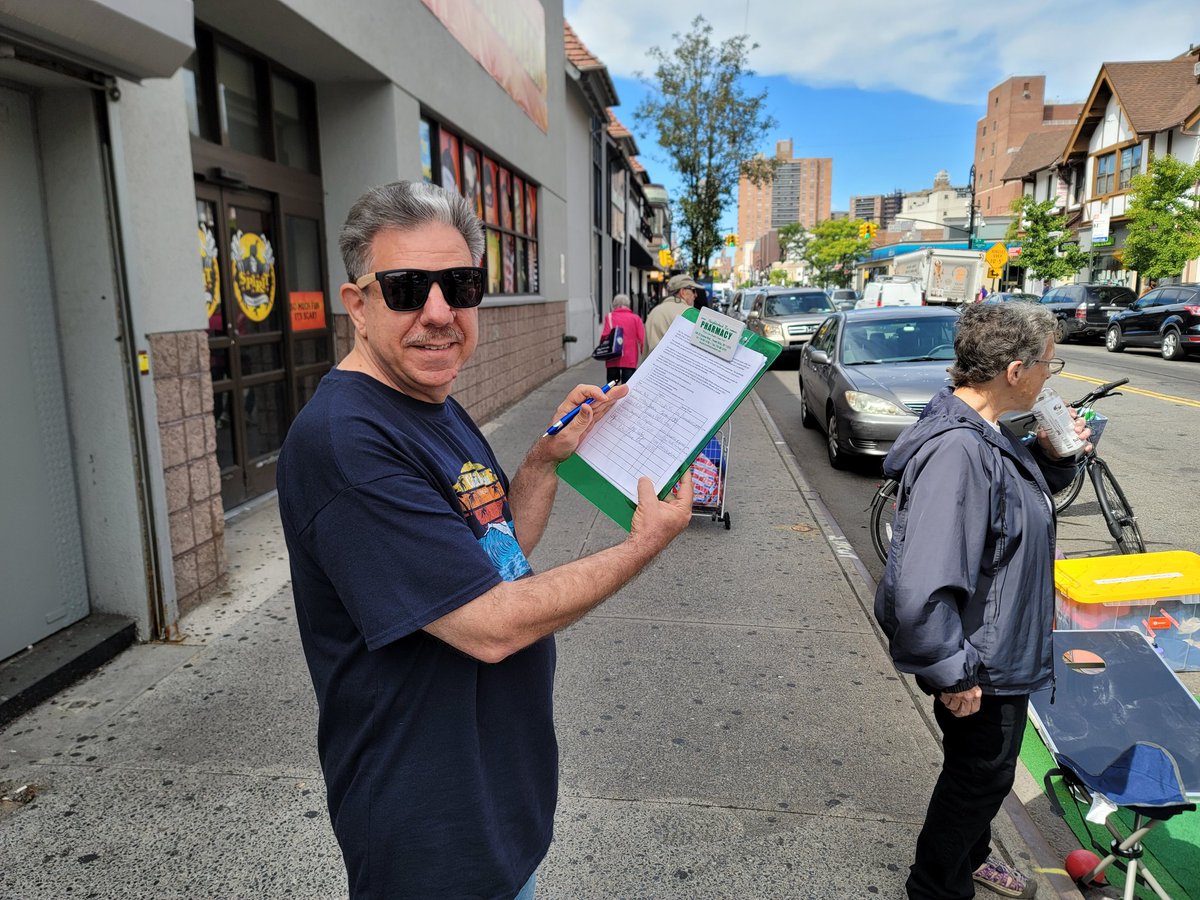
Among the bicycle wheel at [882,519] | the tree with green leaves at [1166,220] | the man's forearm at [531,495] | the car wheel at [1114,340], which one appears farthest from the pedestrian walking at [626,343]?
the tree with green leaves at [1166,220]

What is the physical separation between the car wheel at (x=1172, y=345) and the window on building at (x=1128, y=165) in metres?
20.9

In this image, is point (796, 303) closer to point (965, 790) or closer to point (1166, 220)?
point (1166, 220)

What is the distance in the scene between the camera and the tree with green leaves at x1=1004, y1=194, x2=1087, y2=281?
36.6m

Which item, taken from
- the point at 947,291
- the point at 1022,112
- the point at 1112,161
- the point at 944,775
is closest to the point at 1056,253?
the point at 1112,161

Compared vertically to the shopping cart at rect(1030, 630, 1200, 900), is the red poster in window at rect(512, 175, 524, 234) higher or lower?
higher

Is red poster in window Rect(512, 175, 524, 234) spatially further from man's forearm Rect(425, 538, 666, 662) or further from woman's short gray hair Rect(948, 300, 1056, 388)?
man's forearm Rect(425, 538, 666, 662)

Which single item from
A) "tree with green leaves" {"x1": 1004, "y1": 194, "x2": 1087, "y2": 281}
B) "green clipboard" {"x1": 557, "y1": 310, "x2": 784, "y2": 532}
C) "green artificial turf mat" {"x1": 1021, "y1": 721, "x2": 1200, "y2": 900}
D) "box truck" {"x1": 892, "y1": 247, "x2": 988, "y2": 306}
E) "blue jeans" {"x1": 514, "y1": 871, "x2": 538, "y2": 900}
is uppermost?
"tree with green leaves" {"x1": 1004, "y1": 194, "x2": 1087, "y2": 281}

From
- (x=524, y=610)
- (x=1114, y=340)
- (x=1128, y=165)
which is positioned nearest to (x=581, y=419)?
(x=524, y=610)

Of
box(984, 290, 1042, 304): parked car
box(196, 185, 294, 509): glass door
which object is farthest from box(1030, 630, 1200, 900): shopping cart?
box(196, 185, 294, 509): glass door

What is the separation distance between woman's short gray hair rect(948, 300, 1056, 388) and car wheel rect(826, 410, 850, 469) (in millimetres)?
6251

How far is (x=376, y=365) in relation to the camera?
4.81ft

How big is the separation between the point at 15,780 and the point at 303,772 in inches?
40.4

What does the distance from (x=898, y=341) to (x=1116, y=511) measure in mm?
4088

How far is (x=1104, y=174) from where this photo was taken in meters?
40.1
